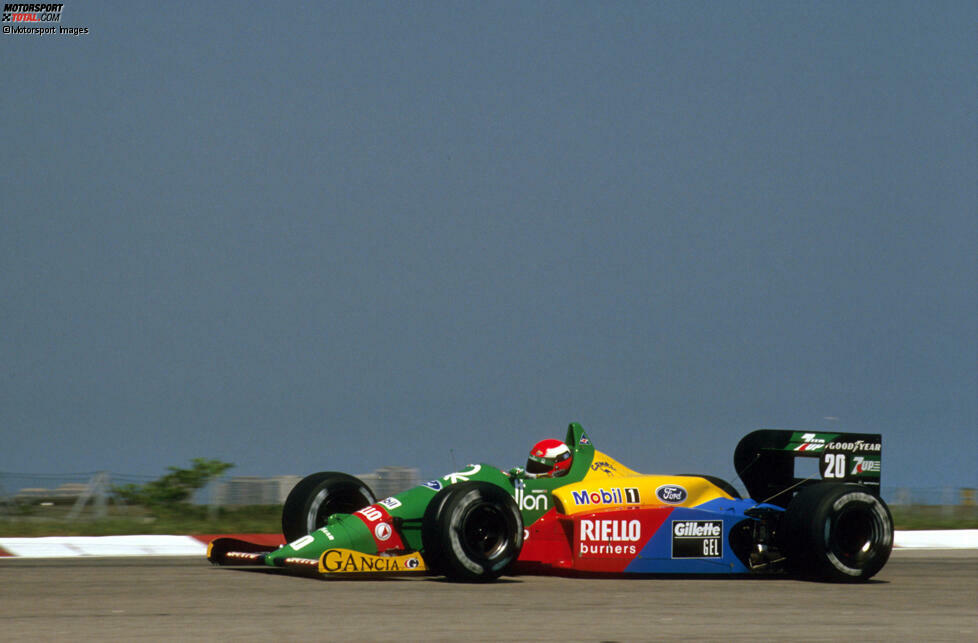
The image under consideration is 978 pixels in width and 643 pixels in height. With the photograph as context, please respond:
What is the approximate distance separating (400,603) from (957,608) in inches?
156

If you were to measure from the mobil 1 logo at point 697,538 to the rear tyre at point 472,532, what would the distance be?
1501 mm

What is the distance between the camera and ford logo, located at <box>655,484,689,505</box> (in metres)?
11.1

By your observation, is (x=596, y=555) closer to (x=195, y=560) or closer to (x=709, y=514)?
(x=709, y=514)

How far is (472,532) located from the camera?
996 cm

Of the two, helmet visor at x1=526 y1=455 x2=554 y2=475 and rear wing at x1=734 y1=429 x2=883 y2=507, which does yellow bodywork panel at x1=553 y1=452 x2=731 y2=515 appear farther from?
rear wing at x1=734 y1=429 x2=883 y2=507

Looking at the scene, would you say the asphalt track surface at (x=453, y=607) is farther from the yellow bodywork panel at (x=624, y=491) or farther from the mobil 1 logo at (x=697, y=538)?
the yellow bodywork panel at (x=624, y=491)

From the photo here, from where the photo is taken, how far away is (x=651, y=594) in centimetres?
951

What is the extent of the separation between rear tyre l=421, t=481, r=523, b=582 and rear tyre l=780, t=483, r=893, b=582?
2451mm

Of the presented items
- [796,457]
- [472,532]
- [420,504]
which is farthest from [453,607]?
[796,457]

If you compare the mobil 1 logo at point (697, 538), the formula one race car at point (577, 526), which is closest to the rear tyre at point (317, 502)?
the formula one race car at point (577, 526)

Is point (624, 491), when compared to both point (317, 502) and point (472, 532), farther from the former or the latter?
point (317, 502)

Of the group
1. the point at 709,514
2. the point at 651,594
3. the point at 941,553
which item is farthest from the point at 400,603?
the point at 941,553

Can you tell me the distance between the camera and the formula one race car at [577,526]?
9930 mm

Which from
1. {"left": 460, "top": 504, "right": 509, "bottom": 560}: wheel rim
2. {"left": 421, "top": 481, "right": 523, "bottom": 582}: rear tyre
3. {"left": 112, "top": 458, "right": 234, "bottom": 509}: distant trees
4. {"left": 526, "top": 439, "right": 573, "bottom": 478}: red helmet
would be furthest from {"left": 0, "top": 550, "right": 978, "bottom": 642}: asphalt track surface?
{"left": 112, "top": 458, "right": 234, "bottom": 509}: distant trees
